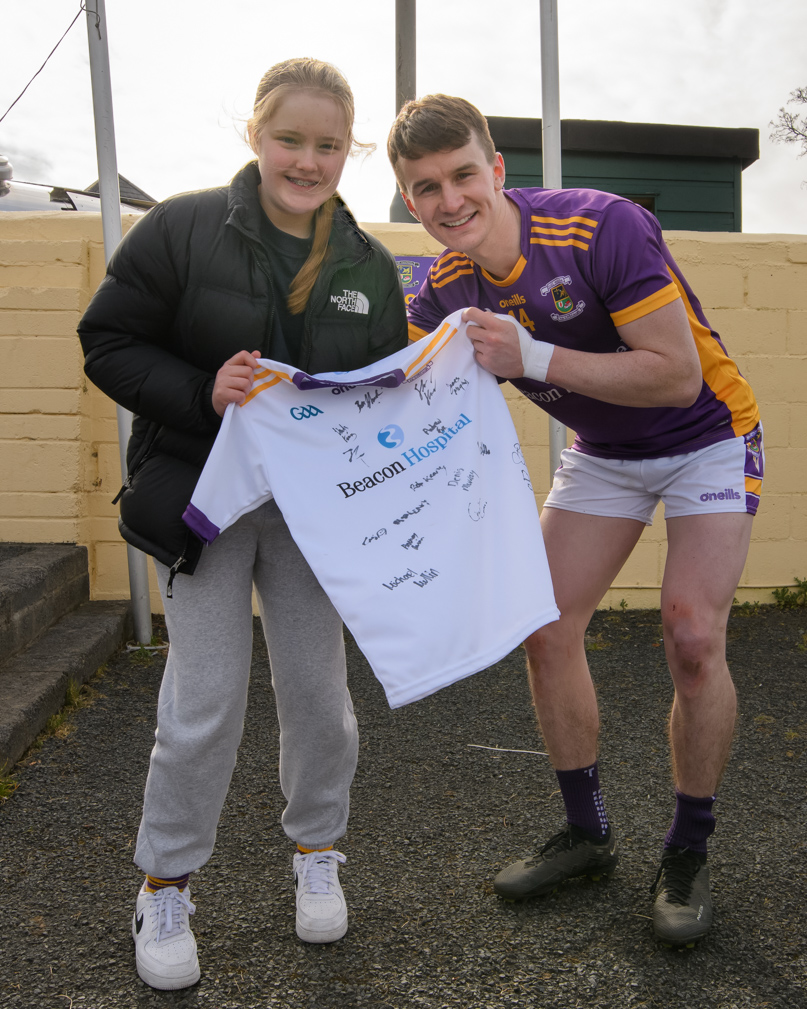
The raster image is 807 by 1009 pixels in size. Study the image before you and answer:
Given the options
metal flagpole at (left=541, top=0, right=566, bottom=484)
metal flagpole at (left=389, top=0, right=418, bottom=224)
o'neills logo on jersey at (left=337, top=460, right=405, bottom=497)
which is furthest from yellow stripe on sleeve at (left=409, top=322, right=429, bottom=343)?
metal flagpole at (left=389, top=0, right=418, bottom=224)

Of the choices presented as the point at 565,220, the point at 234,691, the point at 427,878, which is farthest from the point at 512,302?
the point at 427,878

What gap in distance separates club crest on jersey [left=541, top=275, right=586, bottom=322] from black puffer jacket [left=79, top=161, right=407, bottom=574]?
1.76ft

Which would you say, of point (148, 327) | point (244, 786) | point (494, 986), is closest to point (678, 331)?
point (148, 327)

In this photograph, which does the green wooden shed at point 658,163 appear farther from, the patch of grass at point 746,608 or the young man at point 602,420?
the young man at point 602,420

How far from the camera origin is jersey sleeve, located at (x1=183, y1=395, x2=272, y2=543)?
1786 mm

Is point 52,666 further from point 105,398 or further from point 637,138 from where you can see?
point 637,138

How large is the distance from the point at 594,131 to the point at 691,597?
26.3ft

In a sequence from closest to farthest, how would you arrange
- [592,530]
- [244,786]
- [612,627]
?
[592,530]
[244,786]
[612,627]

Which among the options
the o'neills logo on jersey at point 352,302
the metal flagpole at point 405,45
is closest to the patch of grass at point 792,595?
the o'neills logo on jersey at point 352,302

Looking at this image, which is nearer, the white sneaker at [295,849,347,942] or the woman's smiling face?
the woman's smiling face

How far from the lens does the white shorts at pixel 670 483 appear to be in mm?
2223

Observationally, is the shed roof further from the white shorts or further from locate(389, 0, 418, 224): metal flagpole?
the white shorts

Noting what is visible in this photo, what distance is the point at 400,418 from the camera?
80.4 inches

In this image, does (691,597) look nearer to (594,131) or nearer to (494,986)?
(494,986)
